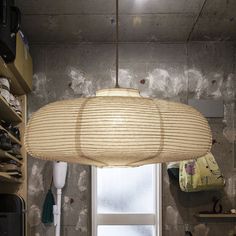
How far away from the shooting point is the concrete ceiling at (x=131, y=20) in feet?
11.8

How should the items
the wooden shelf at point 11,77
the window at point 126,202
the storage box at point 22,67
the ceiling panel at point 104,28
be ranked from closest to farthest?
the wooden shelf at point 11,77
the storage box at point 22,67
the ceiling panel at point 104,28
the window at point 126,202

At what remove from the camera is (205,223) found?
4.34 metres

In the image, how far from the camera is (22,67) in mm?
3783

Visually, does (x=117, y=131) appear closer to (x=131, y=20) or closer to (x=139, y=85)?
(x=131, y=20)

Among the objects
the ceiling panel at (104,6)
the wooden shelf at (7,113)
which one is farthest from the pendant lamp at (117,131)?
the ceiling panel at (104,6)

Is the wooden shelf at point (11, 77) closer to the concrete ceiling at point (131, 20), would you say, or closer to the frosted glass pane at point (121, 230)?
the concrete ceiling at point (131, 20)

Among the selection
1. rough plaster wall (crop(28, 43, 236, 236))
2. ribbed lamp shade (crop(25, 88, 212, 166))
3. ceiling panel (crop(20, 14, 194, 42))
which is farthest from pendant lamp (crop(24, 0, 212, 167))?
rough plaster wall (crop(28, 43, 236, 236))

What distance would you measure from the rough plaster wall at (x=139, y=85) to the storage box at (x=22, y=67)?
228 mm

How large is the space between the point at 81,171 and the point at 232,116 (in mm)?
1474

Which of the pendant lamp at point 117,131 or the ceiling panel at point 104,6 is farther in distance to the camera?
the ceiling panel at point 104,6

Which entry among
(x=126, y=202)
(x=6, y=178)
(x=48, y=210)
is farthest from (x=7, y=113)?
(x=126, y=202)

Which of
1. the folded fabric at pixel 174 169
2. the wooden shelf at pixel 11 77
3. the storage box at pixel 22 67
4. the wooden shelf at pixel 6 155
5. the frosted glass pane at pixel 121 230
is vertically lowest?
the frosted glass pane at pixel 121 230

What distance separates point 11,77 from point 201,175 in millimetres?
1729

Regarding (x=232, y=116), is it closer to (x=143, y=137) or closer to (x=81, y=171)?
(x=81, y=171)
